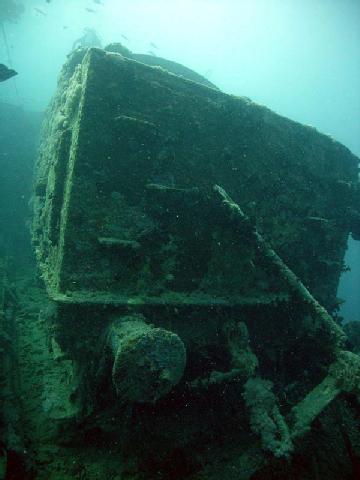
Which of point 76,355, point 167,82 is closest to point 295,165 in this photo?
point 167,82

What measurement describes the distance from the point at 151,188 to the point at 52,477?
3.19m

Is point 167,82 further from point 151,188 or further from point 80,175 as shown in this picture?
point 80,175

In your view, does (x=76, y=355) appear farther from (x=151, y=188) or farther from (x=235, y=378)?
(x=151, y=188)

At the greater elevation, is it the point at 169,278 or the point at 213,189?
the point at 213,189

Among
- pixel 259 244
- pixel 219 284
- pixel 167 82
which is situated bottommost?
pixel 219 284

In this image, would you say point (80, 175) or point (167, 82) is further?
point (167, 82)

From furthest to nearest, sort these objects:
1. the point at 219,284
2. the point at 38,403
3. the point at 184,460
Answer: the point at 219,284, the point at 38,403, the point at 184,460

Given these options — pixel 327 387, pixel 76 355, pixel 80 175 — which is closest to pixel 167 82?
pixel 80 175

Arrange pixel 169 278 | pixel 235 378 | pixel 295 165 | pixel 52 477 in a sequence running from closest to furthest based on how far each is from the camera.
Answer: pixel 52 477 < pixel 235 378 < pixel 169 278 < pixel 295 165

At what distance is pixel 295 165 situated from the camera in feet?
17.7

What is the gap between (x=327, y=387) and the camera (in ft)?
10.5

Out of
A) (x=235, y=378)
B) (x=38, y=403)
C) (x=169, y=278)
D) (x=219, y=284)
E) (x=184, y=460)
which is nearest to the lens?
(x=184, y=460)

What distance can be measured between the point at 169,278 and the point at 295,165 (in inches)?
124

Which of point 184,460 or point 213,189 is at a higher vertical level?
point 213,189
